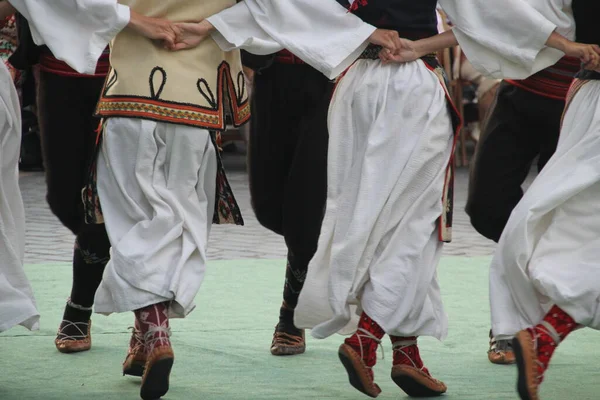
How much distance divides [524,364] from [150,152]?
132 centimetres

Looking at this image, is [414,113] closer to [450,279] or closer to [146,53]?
[146,53]

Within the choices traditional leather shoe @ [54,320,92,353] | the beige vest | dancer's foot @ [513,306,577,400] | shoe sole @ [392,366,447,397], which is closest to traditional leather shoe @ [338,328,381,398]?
shoe sole @ [392,366,447,397]

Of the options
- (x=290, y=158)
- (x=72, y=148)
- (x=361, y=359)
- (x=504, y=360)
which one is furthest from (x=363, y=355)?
(x=72, y=148)

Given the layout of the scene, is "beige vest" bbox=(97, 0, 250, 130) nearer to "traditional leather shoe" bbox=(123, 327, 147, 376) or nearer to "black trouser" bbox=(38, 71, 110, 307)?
"black trouser" bbox=(38, 71, 110, 307)

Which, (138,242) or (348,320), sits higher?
(138,242)

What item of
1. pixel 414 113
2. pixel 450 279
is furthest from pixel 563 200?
pixel 450 279

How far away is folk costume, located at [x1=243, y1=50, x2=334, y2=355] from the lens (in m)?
4.63

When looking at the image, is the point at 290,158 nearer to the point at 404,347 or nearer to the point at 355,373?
the point at 404,347

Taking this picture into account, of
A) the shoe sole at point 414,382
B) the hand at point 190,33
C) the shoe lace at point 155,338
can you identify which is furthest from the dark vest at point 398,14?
the shoe lace at point 155,338

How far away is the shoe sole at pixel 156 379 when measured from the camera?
12.3 feet

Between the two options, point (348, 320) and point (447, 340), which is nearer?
point (348, 320)

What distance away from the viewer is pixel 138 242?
3.86 meters

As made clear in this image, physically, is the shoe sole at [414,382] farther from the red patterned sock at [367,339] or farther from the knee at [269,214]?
the knee at [269,214]

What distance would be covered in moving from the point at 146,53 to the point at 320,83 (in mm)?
941
